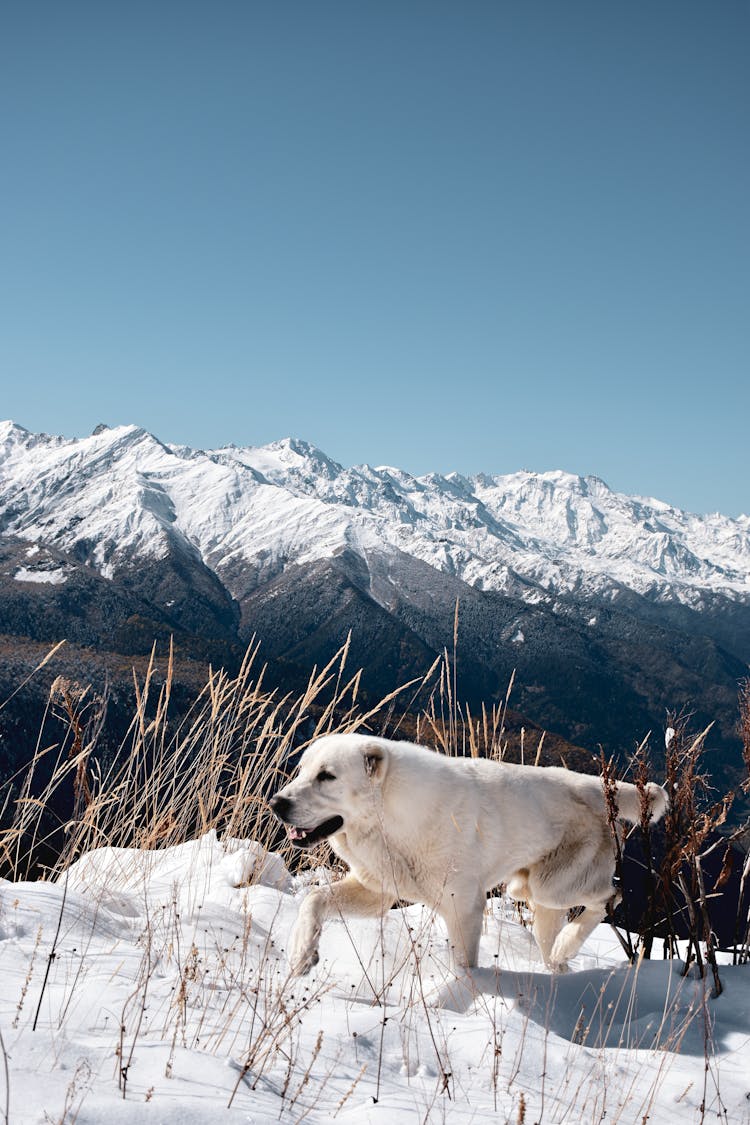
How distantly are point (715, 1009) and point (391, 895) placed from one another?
5.55ft

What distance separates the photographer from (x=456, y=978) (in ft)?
11.9

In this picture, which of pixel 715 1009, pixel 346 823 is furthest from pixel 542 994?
pixel 346 823

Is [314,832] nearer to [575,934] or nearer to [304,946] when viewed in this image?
[304,946]

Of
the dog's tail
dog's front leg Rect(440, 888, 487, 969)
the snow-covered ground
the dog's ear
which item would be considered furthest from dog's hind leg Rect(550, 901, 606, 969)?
the dog's ear

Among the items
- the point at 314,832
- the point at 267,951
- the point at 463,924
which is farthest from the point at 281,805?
the point at 463,924

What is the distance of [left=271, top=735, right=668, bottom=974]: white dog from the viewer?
3994 millimetres

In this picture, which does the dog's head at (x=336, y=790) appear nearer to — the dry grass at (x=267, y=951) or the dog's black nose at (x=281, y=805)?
the dog's black nose at (x=281, y=805)

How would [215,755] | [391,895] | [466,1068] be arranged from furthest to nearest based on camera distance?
Answer: [215,755], [391,895], [466,1068]

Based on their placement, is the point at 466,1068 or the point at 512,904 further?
the point at 512,904

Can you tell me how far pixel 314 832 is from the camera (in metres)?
4.13

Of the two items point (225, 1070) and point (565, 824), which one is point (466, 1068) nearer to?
point (225, 1070)

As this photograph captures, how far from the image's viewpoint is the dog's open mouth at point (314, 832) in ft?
13.5

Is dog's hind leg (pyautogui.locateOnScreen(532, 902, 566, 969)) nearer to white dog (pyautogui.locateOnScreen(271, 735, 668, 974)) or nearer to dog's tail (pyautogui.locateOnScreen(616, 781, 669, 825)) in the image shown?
white dog (pyautogui.locateOnScreen(271, 735, 668, 974))

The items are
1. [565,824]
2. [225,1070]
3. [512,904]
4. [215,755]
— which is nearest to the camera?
[225,1070]
